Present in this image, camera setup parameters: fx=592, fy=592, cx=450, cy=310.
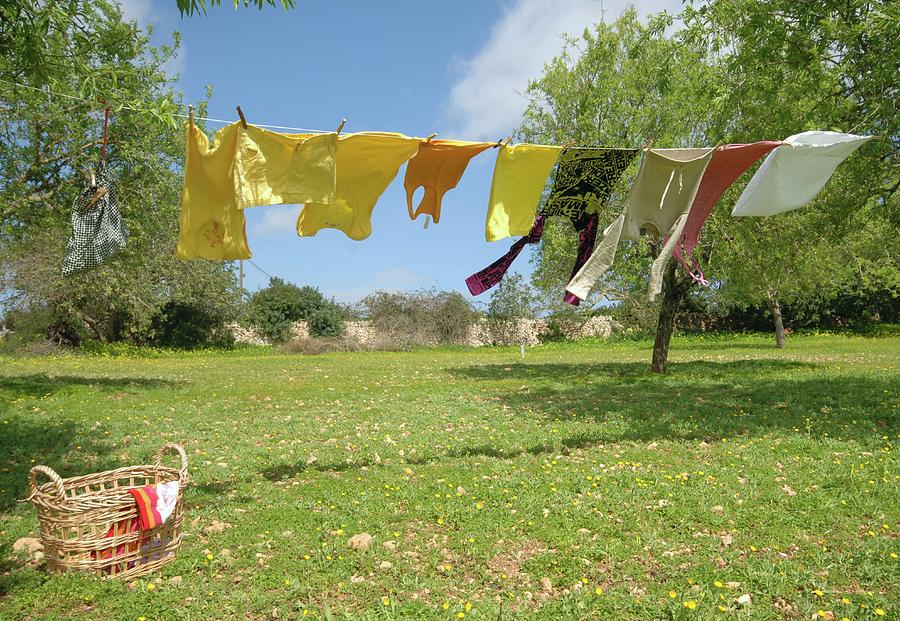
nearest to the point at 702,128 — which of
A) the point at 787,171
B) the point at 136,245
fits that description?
the point at 787,171

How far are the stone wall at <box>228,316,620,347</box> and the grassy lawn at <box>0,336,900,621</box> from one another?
20.3 meters

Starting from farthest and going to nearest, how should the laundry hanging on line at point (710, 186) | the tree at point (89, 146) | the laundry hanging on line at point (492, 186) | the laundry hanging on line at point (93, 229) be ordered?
the tree at point (89, 146) → the laundry hanging on line at point (710, 186) → the laundry hanging on line at point (93, 229) → the laundry hanging on line at point (492, 186)

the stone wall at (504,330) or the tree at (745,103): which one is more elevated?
the tree at (745,103)

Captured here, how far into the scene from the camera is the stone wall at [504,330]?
33531 millimetres

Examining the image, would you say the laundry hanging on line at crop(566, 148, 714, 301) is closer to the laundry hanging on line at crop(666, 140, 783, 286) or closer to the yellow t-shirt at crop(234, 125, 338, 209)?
the laundry hanging on line at crop(666, 140, 783, 286)

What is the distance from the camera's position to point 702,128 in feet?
54.9

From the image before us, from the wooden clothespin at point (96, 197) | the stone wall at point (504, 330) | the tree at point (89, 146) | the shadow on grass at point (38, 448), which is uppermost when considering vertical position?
the tree at point (89, 146)

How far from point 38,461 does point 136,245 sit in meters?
9.33

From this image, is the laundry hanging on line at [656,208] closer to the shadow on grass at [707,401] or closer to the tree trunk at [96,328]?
the shadow on grass at [707,401]

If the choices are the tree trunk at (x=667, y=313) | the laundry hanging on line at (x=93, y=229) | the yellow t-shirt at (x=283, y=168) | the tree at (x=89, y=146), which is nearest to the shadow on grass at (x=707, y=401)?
the tree trunk at (x=667, y=313)

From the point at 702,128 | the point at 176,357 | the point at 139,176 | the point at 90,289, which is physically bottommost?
the point at 176,357

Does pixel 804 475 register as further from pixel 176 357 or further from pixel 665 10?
pixel 176 357

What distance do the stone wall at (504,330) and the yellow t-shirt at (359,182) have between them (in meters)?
26.2

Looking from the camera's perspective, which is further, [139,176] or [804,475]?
[139,176]
